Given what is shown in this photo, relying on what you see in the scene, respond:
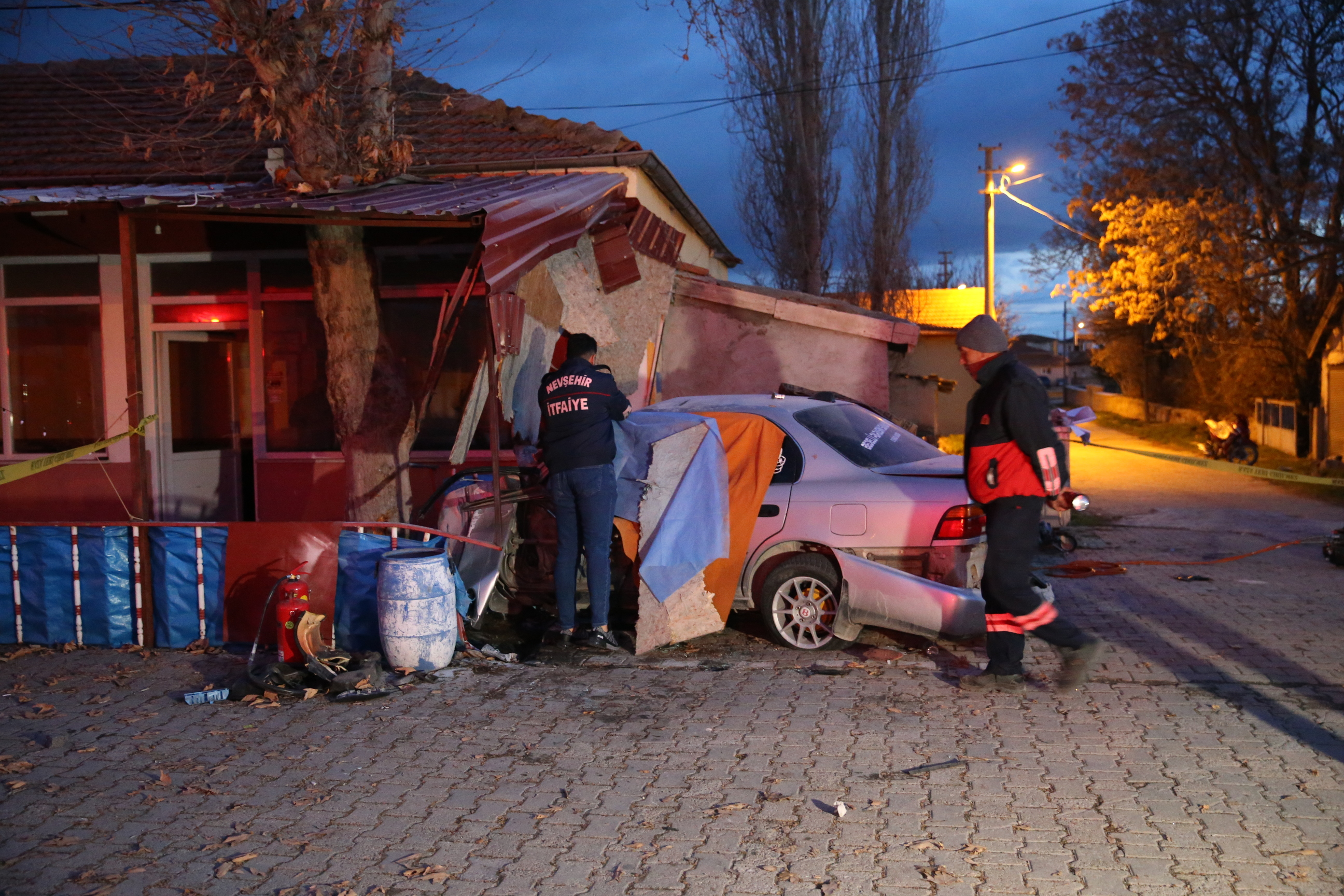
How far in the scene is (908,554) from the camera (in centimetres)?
609

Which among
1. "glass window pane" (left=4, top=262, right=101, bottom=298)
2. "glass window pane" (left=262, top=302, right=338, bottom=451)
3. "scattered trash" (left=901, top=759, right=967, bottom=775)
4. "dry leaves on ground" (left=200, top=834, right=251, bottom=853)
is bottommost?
"dry leaves on ground" (left=200, top=834, right=251, bottom=853)

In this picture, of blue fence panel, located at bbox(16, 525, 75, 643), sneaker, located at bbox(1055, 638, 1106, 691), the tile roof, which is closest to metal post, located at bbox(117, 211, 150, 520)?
blue fence panel, located at bbox(16, 525, 75, 643)

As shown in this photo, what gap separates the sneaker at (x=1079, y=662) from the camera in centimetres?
532

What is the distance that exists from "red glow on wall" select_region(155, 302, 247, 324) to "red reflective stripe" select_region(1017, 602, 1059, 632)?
329 inches

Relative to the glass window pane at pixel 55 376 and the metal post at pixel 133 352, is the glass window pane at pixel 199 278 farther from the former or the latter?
the metal post at pixel 133 352

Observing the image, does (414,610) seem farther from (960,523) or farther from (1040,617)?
(1040,617)

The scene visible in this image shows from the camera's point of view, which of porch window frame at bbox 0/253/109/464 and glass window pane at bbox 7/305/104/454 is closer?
porch window frame at bbox 0/253/109/464

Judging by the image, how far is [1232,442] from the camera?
20844mm

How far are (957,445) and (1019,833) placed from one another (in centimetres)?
2000

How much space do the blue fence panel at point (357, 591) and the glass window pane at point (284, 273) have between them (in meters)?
4.82

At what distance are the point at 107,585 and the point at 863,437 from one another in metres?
5.12

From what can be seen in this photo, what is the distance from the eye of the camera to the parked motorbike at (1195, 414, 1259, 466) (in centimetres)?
2059

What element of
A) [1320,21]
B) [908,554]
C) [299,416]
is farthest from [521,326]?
[1320,21]

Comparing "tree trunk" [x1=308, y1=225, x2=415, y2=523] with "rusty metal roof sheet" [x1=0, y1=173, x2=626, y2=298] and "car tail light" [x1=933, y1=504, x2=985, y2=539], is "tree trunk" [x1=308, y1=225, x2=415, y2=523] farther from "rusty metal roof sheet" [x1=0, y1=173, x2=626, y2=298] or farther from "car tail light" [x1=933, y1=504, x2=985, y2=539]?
"car tail light" [x1=933, y1=504, x2=985, y2=539]
